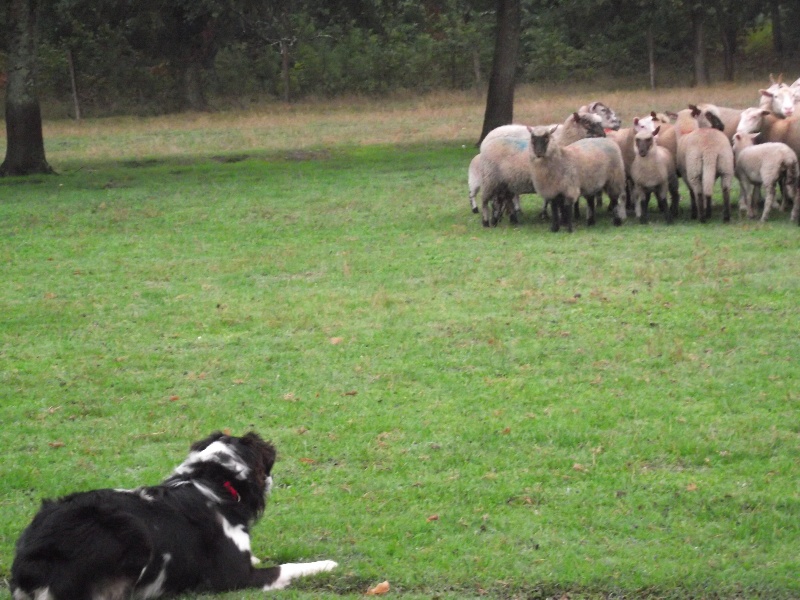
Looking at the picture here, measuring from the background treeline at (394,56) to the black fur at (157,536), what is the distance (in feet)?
134

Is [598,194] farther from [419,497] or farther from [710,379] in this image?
[419,497]

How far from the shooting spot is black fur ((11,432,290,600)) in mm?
4453

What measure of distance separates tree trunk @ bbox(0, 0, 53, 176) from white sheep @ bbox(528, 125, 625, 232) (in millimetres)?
12988

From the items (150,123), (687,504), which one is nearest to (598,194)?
(687,504)

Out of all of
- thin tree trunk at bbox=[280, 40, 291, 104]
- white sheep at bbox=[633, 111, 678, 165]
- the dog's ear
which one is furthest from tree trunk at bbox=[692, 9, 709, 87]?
the dog's ear

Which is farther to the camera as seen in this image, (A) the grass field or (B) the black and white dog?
(A) the grass field

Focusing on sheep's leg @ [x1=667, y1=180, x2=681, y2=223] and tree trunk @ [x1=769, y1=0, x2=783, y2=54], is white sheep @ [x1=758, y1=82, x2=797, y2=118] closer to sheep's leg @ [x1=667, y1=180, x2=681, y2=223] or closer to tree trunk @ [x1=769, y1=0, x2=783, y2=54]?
sheep's leg @ [x1=667, y1=180, x2=681, y2=223]

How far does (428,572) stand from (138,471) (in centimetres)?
225

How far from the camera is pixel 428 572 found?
17.3 ft

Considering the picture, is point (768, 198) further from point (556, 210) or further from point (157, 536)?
point (157, 536)

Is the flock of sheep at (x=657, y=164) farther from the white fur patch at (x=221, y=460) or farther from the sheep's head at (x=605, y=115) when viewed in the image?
the white fur patch at (x=221, y=460)

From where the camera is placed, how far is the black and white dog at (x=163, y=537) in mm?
4453

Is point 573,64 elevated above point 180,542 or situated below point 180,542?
above

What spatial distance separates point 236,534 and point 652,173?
1084 centimetres
